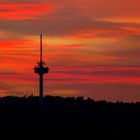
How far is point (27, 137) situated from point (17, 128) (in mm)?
14499

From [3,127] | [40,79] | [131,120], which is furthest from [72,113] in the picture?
[3,127]

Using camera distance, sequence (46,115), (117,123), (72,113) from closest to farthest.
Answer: (117,123), (46,115), (72,113)

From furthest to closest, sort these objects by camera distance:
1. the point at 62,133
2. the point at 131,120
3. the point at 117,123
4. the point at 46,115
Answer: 1. the point at 46,115
2. the point at 131,120
3. the point at 117,123
4. the point at 62,133

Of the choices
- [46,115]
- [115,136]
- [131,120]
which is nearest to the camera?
[115,136]

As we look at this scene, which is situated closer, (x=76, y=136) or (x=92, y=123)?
(x=76, y=136)

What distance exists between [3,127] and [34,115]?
35.0 m

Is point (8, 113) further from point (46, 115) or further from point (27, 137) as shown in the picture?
point (27, 137)

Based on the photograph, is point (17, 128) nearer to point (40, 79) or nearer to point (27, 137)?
point (27, 137)

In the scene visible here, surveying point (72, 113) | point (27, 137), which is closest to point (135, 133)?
point (27, 137)

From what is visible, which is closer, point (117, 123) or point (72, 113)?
point (117, 123)

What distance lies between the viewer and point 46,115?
600 ft

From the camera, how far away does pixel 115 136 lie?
5167 inches

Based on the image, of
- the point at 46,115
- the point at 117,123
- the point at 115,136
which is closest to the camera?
the point at 115,136

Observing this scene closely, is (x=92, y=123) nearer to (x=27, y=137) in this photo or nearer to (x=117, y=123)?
(x=117, y=123)
